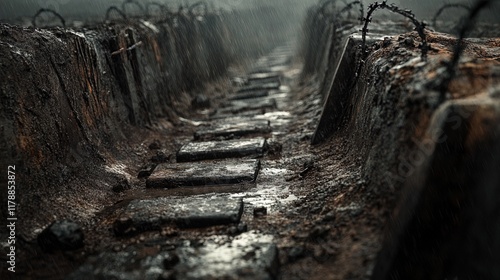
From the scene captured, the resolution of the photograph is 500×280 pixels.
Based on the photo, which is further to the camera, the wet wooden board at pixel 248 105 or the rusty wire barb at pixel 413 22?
the wet wooden board at pixel 248 105

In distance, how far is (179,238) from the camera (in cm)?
335

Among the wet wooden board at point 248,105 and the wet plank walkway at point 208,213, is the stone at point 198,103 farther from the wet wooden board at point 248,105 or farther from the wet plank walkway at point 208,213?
the wet plank walkway at point 208,213

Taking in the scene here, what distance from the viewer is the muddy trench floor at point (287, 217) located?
288 cm

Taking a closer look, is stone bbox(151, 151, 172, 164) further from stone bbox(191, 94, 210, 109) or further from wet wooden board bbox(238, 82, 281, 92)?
wet wooden board bbox(238, 82, 281, 92)

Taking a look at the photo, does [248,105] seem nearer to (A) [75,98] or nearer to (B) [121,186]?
(A) [75,98]

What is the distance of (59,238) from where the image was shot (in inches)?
127

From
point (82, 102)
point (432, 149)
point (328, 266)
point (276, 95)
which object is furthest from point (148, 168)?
point (276, 95)

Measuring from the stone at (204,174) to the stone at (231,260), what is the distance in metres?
1.38

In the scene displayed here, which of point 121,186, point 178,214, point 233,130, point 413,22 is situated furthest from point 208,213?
point 233,130

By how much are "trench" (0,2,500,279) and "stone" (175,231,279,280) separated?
14mm

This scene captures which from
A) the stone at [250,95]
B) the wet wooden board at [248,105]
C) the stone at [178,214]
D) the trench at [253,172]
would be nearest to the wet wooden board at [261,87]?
the stone at [250,95]

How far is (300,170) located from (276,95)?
5003mm

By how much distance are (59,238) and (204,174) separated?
180cm

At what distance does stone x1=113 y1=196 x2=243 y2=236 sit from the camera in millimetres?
3518
